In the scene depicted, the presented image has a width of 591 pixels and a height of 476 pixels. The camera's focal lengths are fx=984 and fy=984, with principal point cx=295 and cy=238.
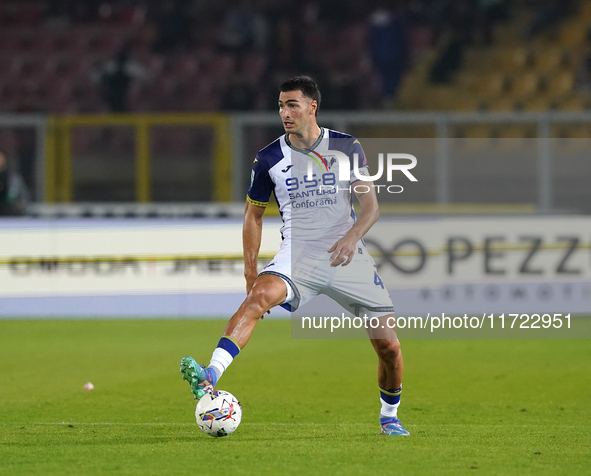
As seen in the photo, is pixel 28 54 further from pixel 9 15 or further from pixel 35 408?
pixel 35 408

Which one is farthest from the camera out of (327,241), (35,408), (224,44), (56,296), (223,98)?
(224,44)

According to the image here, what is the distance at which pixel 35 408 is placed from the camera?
6.56m

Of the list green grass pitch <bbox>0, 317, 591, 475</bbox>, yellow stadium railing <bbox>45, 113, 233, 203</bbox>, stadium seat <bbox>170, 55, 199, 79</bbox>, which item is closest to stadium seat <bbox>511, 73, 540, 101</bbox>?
stadium seat <bbox>170, 55, 199, 79</bbox>

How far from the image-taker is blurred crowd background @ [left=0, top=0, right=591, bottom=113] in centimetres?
1633

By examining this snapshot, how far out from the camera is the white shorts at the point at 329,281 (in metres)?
5.23

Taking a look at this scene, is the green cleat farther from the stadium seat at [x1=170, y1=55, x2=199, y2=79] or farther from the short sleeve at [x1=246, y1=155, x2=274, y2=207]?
the stadium seat at [x1=170, y1=55, x2=199, y2=79]

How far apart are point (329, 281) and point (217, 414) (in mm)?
923

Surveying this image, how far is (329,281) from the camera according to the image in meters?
5.24

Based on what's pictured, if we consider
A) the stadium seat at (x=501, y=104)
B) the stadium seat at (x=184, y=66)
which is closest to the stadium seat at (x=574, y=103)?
the stadium seat at (x=501, y=104)

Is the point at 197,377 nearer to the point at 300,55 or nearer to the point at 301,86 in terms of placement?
the point at 301,86

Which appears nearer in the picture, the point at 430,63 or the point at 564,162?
the point at 564,162

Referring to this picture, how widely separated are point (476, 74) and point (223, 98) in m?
4.40

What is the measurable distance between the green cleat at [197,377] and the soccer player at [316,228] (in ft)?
1.64

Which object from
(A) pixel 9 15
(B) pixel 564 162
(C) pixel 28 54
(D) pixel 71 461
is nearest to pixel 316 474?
(D) pixel 71 461
